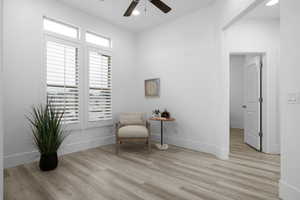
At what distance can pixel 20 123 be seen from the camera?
2619 mm

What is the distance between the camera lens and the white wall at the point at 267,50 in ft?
10.7

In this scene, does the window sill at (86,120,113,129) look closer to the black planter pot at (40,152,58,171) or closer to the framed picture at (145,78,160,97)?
the black planter pot at (40,152,58,171)

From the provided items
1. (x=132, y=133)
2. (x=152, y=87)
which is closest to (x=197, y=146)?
(x=132, y=133)

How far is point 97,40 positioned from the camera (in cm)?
382

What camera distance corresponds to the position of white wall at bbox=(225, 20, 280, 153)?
325cm

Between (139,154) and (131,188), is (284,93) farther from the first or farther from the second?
(139,154)

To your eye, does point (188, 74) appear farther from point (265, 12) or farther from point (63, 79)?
point (63, 79)

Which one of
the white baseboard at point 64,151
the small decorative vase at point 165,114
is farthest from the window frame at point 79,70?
the small decorative vase at point 165,114

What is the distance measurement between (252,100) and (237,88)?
3.05 metres

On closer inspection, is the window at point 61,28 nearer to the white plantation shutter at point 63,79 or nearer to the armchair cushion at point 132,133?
the white plantation shutter at point 63,79

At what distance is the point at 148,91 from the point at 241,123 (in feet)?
14.4

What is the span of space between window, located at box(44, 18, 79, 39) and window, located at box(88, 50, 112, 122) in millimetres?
480

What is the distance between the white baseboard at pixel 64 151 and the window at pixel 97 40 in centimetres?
234

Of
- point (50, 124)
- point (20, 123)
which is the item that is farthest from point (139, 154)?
point (20, 123)
